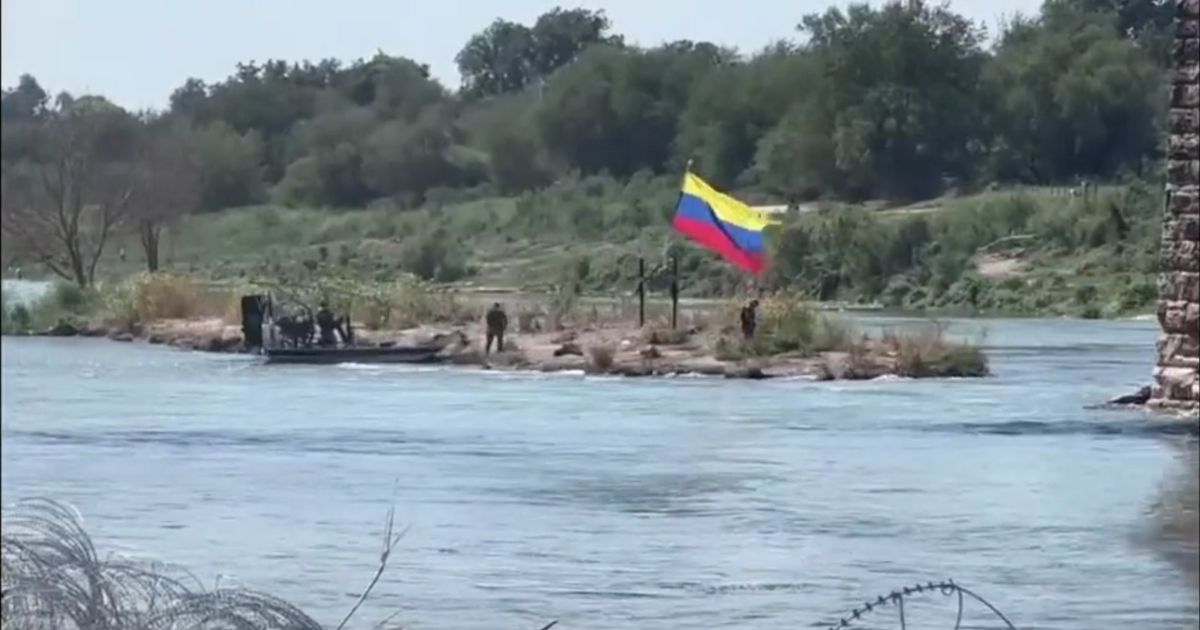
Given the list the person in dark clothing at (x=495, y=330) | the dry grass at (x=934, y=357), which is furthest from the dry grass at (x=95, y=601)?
the person in dark clothing at (x=495, y=330)

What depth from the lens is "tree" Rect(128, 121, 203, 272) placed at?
1145 cm

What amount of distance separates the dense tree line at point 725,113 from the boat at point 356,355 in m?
4.30

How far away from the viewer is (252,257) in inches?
1681

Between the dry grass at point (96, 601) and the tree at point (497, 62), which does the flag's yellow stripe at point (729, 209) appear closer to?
the tree at point (497, 62)

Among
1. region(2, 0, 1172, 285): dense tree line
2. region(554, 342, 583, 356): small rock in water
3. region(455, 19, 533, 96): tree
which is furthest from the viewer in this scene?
region(554, 342, 583, 356): small rock in water

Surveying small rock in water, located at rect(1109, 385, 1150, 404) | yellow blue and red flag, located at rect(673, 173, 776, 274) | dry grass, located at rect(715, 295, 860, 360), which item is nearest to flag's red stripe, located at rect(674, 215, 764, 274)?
yellow blue and red flag, located at rect(673, 173, 776, 274)

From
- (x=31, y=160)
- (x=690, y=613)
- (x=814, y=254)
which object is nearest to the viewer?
(x=31, y=160)

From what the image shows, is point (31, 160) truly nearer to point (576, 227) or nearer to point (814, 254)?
point (576, 227)

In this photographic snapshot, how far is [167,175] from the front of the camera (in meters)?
13.6

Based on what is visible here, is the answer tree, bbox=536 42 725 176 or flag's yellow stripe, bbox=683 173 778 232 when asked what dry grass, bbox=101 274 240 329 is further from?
flag's yellow stripe, bbox=683 173 778 232

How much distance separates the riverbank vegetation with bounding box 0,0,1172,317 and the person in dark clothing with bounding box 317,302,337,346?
96 centimetres

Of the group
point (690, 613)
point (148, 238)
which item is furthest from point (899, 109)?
point (690, 613)

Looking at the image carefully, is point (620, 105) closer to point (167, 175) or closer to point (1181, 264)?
point (1181, 264)

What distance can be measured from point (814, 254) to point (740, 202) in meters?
5.31
